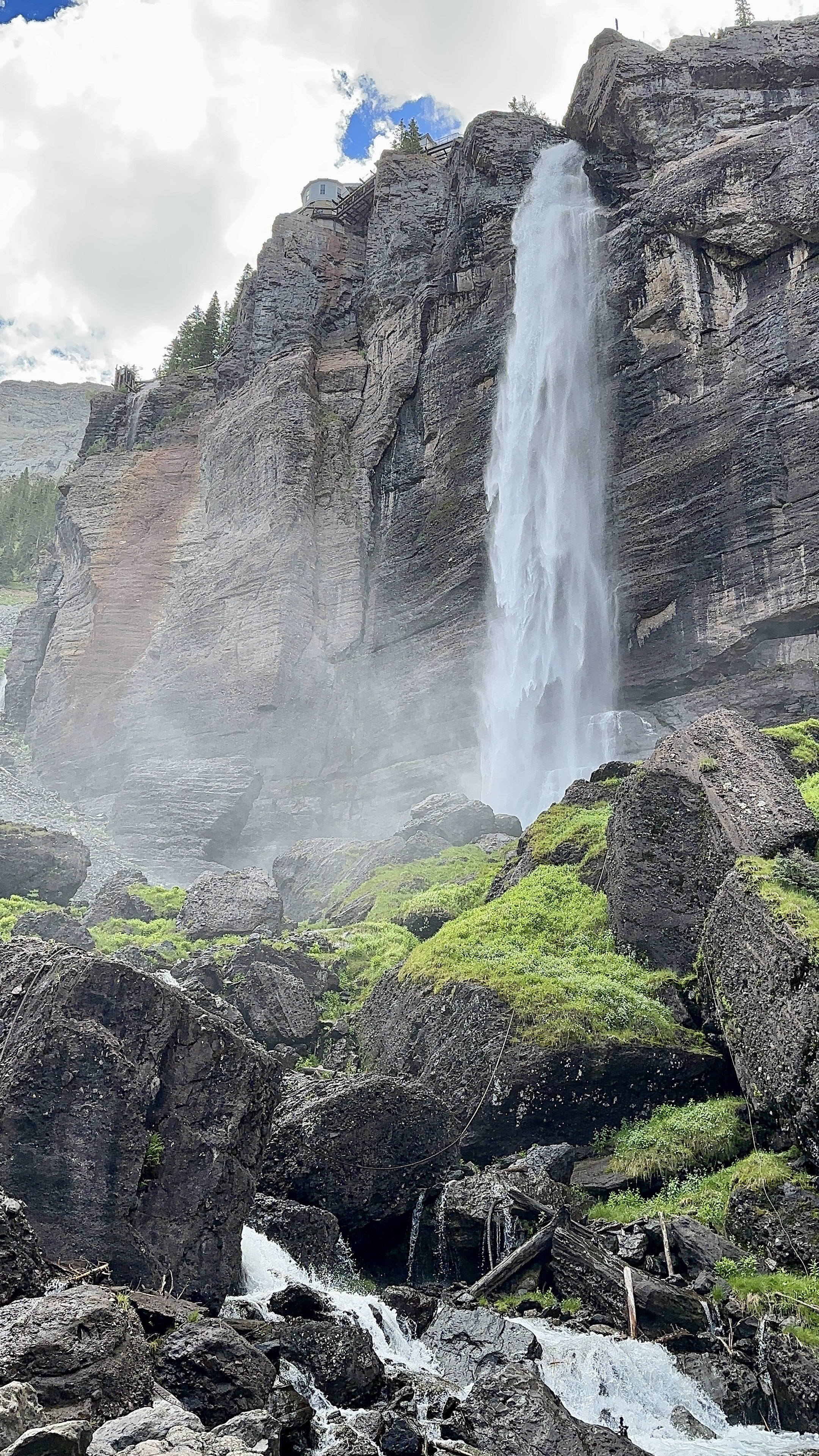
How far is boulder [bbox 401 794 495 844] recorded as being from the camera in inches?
1106

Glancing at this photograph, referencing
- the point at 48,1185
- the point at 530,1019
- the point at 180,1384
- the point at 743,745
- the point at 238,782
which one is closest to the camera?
the point at 180,1384

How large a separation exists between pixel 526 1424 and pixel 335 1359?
157 cm

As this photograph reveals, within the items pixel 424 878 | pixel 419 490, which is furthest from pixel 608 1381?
pixel 419 490

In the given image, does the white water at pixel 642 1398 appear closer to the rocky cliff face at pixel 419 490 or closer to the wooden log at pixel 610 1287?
the wooden log at pixel 610 1287

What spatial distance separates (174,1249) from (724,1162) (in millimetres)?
6446

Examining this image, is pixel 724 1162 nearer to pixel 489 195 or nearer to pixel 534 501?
pixel 534 501

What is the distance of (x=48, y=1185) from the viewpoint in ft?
27.3

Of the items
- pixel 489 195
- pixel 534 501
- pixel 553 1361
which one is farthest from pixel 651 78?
pixel 553 1361

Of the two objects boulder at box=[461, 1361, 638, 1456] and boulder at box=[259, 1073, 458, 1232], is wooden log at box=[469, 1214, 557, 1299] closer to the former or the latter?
boulder at box=[259, 1073, 458, 1232]

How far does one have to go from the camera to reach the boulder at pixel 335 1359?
26.0ft

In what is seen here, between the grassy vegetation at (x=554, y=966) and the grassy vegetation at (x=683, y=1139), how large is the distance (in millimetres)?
995

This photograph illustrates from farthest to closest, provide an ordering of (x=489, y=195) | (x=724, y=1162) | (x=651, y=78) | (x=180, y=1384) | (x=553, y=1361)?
(x=489, y=195) → (x=651, y=78) → (x=724, y=1162) → (x=553, y=1361) → (x=180, y=1384)

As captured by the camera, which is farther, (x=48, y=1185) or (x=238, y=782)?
(x=238, y=782)

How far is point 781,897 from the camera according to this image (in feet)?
39.1
